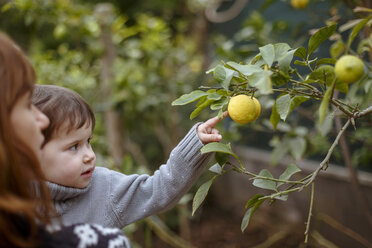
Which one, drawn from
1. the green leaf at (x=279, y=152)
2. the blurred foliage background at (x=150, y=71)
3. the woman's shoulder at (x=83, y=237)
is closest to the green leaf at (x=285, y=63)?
the woman's shoulder at (x=83, y=237)

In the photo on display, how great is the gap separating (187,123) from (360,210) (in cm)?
156

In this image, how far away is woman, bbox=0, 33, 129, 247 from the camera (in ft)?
2.20

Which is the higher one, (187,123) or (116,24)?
(116,24)

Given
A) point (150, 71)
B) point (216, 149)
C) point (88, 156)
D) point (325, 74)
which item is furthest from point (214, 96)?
point (150, 71)

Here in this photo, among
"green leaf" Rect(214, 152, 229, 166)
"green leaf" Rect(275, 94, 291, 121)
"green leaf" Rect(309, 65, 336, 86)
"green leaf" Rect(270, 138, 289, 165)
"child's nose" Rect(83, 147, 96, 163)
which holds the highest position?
"green leaf" Rect(309, 65, 336, 86)

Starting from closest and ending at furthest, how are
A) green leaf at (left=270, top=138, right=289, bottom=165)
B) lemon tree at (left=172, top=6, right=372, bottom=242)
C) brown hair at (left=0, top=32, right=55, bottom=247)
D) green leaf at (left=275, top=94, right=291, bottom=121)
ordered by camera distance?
1. brown hair at (left=0, top=32, right=55, bottom=247)
2. lemon tree at (left=172, top=6, right=372, bottom=242)
3. green leaf at (left=275, top=94, right=291, bottom=121)
4. green leaf at (left=270, top=138, right=289, bottom=165)

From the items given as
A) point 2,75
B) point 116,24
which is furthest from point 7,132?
point 116,24

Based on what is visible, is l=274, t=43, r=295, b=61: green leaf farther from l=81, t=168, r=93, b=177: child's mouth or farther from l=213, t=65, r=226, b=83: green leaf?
l=81, t=168, r=93, b=177: child's mouth

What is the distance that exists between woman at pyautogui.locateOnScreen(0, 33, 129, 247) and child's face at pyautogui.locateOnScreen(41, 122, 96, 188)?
20 cm

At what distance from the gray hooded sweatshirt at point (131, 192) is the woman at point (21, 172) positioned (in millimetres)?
277

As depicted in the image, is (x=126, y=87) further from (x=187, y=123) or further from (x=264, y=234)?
(x=264, y=234)

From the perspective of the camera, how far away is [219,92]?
37.2 inches

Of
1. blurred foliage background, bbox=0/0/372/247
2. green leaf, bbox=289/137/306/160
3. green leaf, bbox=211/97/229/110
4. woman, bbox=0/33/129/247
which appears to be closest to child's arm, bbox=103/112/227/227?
green leaf, bbox=211/97/229/110

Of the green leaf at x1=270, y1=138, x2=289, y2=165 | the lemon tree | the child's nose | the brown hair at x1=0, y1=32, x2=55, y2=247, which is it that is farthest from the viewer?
the green leaf at x1=270, y1=138, x2=289, y2=165
